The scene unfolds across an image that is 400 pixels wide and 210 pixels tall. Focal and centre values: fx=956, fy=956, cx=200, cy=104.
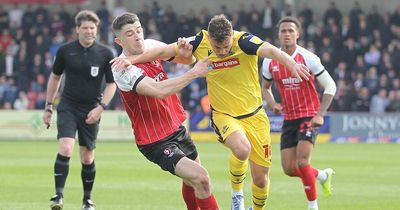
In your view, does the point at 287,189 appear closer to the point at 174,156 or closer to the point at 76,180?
the point at 76,180

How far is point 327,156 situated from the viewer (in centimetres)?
2264

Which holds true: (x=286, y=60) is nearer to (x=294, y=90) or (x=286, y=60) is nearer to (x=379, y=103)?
(x=294, y=90)

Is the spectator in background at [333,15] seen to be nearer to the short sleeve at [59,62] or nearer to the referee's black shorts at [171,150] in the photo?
the short sleeve at [59,62]

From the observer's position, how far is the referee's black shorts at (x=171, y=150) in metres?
9.41

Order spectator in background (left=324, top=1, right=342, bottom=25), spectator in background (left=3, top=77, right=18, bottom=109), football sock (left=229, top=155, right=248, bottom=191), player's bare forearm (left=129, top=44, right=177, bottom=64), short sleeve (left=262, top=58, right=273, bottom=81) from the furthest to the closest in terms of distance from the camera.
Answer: spectator in background (left=324, top=1, right=342, bottom=25) → spectator in background (left=3, top=77, right=18, bottom=109) → short sleeve (left=262, top=58, right=273, bottom=81) → football sock (left=229, top=155, right=248, bottom=191) → player's bare forearm (left=129, top=44, right=177, bottom=64)

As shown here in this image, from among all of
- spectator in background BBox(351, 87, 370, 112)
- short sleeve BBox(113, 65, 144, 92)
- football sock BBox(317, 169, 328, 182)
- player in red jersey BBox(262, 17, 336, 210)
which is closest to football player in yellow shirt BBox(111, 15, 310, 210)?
short sleeve BBox(113, 65, 144, 92)

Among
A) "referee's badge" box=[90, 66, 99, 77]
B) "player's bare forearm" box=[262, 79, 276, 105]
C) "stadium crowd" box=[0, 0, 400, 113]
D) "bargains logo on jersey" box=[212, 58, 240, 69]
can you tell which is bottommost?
"stadium crowd" box=[0, 0, 400, 113]

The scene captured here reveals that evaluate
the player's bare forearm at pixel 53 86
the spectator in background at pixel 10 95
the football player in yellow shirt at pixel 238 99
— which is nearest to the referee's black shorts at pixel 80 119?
the player's bare forearm at pixel 53 86

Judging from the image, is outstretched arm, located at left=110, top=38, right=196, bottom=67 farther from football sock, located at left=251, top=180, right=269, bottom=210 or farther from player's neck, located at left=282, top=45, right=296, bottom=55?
player's neck, located at left=282, top=45, right=296, bottom=55

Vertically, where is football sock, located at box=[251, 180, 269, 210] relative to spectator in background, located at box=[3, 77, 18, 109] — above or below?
above

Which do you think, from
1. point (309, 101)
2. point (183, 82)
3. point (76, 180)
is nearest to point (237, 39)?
point (183, 82)

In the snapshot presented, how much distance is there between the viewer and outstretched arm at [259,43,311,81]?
912 cm

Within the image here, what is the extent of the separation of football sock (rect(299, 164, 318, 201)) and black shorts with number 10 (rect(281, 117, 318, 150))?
41 centimetres

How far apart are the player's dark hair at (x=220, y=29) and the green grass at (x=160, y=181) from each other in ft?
11.1
